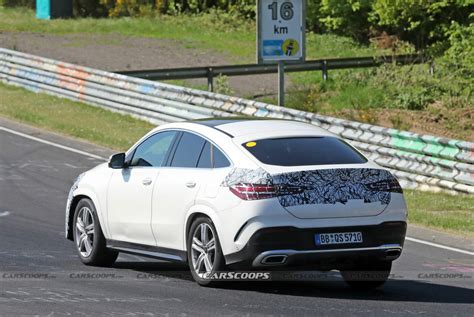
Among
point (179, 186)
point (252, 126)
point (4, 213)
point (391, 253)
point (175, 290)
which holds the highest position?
point (252, 126)

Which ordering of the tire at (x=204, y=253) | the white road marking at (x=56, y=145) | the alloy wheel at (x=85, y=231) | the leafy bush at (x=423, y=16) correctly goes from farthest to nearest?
the leafy bush at (x=423, y=16), the white road marking at (x=56, y=145), the alloy wheel at (x=85, y=231), the tire at (x=204, y=253)

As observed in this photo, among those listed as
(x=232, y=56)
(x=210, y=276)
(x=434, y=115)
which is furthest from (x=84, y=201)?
(x=232, y=56)

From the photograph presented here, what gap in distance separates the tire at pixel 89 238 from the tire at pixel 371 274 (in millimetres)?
2803

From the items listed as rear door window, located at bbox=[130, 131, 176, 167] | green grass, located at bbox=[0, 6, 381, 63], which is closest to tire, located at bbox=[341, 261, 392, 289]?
rear door window, located at bbox=[130, 131, 176, 167]

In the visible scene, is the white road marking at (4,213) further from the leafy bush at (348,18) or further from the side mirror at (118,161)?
the leafy bush at (348,18)

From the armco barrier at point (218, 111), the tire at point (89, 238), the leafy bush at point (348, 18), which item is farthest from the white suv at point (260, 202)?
the leafy bush at point (348, 18)

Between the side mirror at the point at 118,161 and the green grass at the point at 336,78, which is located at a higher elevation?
the side mirror at the point at 118,161

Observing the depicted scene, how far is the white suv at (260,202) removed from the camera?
10461 mm

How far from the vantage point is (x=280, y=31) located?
79.5ft

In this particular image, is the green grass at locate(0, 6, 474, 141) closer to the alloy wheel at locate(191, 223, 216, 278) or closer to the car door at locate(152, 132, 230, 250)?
the car door at locate(152, 132, 230, 250)

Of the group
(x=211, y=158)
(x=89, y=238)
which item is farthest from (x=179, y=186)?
(x=89, y=238)

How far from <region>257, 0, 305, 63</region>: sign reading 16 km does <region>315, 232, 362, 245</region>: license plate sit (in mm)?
13478

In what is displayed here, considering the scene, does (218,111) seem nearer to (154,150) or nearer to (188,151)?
Answer: (154,150)

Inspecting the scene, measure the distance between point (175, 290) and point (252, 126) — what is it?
5.81 ft
